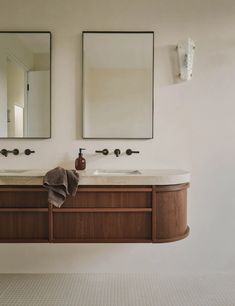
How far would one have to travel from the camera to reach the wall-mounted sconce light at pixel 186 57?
7.86 feet

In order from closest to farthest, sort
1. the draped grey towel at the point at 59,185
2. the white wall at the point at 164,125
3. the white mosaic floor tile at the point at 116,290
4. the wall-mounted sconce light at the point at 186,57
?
the draped grey towel at the point at 59,185 < the white mosaic floor tile at the point at 116,290 < the wall-mounted sconce light at the point at 186,57 < the white wall at the point at 164,125

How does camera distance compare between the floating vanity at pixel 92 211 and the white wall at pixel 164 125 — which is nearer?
the floating vanity at pixel 92 211

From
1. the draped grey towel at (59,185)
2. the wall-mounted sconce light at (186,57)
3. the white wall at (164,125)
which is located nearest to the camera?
the draped grey towel at (59,185)

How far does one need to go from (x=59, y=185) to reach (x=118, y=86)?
107 cm

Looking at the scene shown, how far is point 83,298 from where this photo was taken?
216 centimetres

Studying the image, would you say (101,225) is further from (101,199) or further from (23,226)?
(23,226)

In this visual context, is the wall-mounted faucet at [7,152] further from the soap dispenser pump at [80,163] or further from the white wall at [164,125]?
the soap dispenser pump at [80,163]

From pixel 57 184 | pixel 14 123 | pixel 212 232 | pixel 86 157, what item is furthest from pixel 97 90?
pixel 212 232

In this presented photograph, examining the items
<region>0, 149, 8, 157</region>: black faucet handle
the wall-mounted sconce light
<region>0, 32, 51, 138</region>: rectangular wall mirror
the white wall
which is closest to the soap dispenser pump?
the white wall

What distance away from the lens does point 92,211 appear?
2002mm

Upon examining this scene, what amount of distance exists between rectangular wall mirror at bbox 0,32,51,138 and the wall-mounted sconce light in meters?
1.15

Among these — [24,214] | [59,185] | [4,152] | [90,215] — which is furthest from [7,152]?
[90,215]

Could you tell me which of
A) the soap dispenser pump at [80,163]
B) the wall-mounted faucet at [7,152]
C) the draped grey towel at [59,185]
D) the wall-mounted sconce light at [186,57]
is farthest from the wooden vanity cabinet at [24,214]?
the wall-mounted sconce light at [186,57]

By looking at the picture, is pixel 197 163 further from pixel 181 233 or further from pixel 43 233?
pixel 43 233
